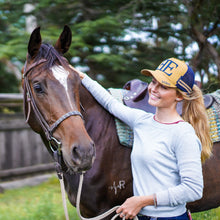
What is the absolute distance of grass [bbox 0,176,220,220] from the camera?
3666 mm

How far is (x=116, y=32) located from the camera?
5.86m

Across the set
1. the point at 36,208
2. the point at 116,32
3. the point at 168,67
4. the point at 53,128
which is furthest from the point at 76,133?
the point at 116,32

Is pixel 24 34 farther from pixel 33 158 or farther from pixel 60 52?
pixel 60 52

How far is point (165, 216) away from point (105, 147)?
760 millimetres

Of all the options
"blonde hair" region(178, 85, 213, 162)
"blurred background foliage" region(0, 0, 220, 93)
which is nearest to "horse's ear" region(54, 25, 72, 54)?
"blonde hair" region(178, 85, 213, 162)

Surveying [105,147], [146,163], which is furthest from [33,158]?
[146,163]

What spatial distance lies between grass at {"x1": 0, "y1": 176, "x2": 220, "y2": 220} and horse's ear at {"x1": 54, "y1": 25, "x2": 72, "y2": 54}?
7.15ft

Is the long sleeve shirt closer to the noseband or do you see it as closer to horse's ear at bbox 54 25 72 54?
the noseband

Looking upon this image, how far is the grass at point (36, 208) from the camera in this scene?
12.0 feet

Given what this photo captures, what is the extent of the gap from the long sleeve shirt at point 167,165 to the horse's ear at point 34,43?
3.10 ft

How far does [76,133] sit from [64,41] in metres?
0.84

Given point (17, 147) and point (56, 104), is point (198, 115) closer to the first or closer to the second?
point (56, 104)

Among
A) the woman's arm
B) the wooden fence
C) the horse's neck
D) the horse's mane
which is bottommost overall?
the wooden fence

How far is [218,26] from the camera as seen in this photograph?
5594 mm
